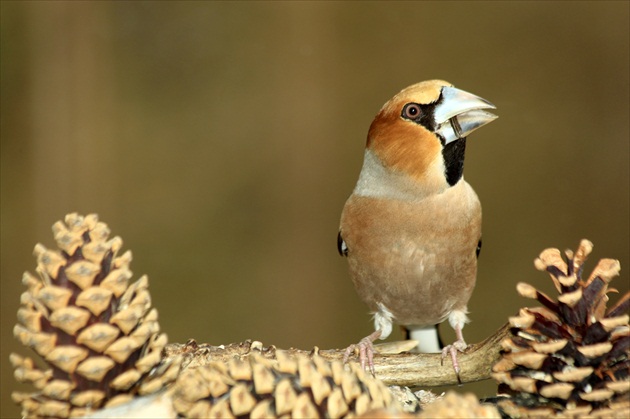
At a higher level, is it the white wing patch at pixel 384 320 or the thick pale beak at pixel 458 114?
the thick pale beak at pixel 458 114

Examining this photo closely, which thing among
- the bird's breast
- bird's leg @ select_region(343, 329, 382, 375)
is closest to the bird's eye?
the bird's breast

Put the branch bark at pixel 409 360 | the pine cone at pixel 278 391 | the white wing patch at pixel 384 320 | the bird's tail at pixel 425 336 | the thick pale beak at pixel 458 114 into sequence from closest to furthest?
the pine cone at pixel 278 391 < the branch bark at pixel 409 360 < the thick pale beak at pixel 458 114 < the white wing patch at pixel 384 320 < the bird's tail at pixel 425 336

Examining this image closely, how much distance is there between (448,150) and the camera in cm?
122

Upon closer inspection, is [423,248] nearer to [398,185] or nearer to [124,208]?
[398,185]

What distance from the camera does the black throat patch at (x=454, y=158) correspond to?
3.98 ft

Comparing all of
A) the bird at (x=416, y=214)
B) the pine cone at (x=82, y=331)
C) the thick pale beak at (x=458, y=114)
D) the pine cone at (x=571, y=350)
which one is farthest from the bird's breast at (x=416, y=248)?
the pine cone at (x=82, y=331)

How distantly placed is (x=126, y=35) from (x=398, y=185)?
1420mm

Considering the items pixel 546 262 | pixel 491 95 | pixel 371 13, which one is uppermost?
pixel 371 13

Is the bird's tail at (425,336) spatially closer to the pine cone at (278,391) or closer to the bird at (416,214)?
the bird at (416,214)

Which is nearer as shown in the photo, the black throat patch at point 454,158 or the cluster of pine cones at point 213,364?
the cluster of pine cones at point 213,364

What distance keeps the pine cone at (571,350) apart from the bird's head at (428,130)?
0.50m

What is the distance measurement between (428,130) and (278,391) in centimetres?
70

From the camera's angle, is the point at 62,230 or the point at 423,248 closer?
the point at 62,230

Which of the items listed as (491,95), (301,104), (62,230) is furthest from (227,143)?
(62,230)
